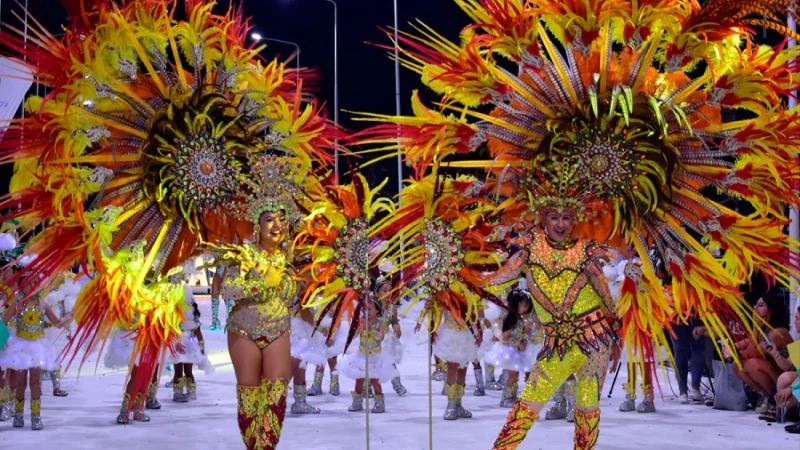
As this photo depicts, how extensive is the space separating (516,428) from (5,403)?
4.83 metres

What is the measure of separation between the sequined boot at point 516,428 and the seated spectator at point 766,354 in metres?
3.27

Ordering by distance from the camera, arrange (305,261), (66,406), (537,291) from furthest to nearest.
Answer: (66,406) → (305,261) → (537,291)

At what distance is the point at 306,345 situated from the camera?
8.17 m

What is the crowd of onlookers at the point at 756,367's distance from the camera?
7062mm

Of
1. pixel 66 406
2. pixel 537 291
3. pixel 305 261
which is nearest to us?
pixel 537 291

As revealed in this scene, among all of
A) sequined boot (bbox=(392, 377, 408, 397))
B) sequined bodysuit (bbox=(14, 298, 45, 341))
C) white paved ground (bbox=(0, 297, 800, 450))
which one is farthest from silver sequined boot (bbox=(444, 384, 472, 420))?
sequined bodysuit (bbox=(14, 298, 45, 341))

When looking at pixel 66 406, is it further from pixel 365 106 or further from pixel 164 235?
pixel 365 106

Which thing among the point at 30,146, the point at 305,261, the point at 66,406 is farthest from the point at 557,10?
the point at 66,406

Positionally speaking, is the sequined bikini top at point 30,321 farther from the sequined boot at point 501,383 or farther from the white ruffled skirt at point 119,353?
the sequined boot at point 501,383

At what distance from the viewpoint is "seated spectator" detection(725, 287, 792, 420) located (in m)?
7.43

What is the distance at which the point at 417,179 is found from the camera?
5395 millimetres

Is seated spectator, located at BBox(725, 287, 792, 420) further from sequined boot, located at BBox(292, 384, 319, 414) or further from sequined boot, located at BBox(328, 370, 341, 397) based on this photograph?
sequined boot, located at BBox(328, 370, 341, 397)

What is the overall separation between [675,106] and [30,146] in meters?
3.40

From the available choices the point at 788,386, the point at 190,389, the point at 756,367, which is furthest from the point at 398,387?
the point at 788,386
